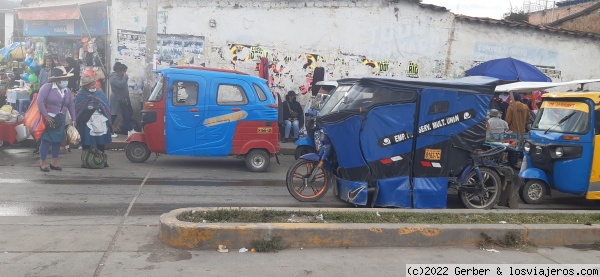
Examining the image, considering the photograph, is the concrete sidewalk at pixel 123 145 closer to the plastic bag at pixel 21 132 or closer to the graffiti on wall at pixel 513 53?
the plastic bag at pixel 21 132

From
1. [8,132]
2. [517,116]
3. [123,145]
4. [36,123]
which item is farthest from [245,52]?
[517,116]

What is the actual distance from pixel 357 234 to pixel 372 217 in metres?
0.59

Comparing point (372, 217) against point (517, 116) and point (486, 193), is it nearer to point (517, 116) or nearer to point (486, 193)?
point (486, 193)

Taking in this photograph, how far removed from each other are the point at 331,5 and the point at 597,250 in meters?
12.0

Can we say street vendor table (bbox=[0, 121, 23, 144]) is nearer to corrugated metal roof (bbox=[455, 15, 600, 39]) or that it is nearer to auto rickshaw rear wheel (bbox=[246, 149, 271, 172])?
auto rickshaw rear wheel (bbox=[246, 149, 271, 172])

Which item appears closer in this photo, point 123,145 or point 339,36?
point 123,145

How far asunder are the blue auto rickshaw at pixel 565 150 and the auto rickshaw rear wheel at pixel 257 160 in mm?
5041

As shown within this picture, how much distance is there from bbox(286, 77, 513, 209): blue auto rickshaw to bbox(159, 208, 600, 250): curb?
1513mm

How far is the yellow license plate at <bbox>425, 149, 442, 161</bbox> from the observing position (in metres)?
7.74

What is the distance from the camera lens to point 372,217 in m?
6.51

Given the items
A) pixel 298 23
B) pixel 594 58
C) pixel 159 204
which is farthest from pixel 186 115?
pixel 594 58

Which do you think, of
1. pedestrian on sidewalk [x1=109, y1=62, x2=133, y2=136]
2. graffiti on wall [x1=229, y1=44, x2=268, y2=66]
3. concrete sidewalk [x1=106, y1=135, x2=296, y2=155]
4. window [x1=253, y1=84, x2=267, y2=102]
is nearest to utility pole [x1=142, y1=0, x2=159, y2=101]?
pedestrian on sidewalk [x1=109, y1=62, x2=133, y2=136]

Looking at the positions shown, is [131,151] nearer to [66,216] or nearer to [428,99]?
[66,216]

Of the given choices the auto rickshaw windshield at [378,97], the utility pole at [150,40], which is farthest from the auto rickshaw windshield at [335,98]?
the utility pole at [150,40]
